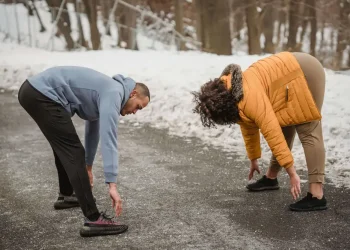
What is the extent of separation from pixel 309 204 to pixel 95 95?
6.93 ft

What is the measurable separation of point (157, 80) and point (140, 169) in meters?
4.94

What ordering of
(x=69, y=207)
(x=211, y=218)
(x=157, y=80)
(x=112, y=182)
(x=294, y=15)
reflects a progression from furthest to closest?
(x=294, y=15) → (x=157, y=80) → (x=69, y=207) → (x=211, y=218) → (x=112, y=182)

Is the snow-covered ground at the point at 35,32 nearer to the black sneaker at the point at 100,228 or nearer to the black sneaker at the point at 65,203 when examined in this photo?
the black sneaker at the point at 65,203

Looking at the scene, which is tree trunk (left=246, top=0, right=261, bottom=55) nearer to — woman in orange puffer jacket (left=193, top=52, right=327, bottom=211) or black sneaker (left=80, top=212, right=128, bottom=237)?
woman in orange puffer jacket (left=193, top=52, right=327, bottom=211)

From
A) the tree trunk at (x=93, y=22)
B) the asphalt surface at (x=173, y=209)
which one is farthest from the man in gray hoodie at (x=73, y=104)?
the tree trunk at (x=93, y=22)

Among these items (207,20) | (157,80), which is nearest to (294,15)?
(207,20)

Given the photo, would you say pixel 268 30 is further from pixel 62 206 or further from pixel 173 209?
pixel 62 206

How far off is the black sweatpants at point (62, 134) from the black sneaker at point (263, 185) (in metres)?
1.82

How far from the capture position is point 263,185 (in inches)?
208

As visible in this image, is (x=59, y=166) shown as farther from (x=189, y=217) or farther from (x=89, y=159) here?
(x=189, y=217)

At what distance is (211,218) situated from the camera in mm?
4535

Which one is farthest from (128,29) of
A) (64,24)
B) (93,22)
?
(64,24)

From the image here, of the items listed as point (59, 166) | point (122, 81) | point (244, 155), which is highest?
point (122, 81)

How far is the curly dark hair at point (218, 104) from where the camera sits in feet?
13.6
